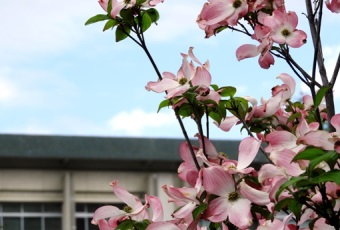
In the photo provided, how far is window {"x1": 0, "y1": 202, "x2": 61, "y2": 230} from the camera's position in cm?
1588

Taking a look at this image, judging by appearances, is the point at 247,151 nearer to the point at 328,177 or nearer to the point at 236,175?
the point at 236,175

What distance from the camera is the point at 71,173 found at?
16.1m

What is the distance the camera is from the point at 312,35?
2.10m

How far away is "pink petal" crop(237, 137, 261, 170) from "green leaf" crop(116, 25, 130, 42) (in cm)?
43

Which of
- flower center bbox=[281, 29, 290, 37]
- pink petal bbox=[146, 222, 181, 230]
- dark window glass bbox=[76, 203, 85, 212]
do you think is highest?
dark window glass bbox=[76, 203, 85, 212]

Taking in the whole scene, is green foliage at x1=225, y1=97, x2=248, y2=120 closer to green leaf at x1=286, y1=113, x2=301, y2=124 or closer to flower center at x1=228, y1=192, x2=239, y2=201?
green leaf at x1=286, y1=113, x2=301, y2=124

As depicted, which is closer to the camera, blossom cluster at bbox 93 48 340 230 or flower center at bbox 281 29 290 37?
blossom cluster at bbox 93 48 340 230

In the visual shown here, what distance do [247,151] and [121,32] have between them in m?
0.46

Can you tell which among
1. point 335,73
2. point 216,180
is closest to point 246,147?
point 216,180

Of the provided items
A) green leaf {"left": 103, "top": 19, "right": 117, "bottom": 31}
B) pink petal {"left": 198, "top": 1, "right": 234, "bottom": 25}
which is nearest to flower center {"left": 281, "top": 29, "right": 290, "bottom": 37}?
pink petal {"left": 198, "top": 1, "right": 234, "bottom": 25}

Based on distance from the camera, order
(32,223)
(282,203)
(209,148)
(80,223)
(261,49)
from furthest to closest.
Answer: (80,223) → (32,223) → (261,49) → (209,148) → (282,203)

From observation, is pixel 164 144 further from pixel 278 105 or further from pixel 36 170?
pixel 278 105

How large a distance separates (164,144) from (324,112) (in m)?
13.8

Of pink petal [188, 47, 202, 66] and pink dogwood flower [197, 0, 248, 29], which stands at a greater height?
pink dogwood flower [197, 0, 248, 29]
